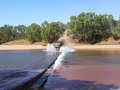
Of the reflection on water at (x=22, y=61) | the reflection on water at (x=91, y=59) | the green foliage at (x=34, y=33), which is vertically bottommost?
the reflection on water at (x=91, y=59)

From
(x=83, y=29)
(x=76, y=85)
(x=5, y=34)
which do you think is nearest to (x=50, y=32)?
(x=83, y=29)

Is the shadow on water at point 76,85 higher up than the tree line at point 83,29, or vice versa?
the tree line at point 83,29

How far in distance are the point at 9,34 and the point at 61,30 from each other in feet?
59.6

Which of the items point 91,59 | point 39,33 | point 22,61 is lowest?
point 91,59

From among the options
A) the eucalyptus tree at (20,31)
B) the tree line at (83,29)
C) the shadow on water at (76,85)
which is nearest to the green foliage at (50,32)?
the tree line at (83,29)

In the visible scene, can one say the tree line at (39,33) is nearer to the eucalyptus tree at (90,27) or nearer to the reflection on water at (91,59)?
the eucalyptus tree at (90,27)

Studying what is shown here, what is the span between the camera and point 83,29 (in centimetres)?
9356

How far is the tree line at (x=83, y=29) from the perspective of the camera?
9312cm

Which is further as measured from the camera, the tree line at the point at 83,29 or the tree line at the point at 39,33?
the tree line at the point at 39,33

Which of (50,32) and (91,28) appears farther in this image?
(50,32)

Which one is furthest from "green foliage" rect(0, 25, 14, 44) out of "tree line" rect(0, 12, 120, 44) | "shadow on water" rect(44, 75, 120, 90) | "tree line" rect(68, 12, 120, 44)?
"shadow on water" rect(44, 75, 120, 90)

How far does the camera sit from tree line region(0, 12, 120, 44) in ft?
306

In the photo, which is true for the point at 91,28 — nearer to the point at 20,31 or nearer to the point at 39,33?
the point at 39,33

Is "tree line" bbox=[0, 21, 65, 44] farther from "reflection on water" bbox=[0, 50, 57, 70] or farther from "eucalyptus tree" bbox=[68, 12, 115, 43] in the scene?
"reflection on water" bbox=[0, 50, 57, 70]
